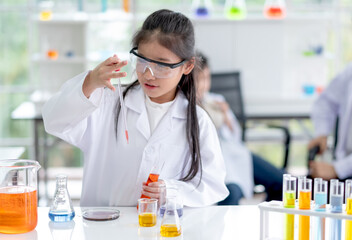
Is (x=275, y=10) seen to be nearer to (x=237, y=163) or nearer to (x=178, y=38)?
(x=237, y=163)

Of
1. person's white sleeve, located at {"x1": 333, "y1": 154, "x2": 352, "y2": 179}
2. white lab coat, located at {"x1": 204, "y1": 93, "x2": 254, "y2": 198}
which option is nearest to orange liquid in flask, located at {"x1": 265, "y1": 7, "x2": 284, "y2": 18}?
white lab coat, located at {"x1": 204, "y1": 93, "x2": 254, "y2": 198}

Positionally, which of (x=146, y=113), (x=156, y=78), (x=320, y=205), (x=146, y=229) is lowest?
(x=146, y=229)

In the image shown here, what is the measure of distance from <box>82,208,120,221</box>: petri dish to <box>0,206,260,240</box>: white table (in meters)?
0.02

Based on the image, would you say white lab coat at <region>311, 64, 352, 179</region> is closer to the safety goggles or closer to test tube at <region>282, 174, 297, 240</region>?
the safety goggles

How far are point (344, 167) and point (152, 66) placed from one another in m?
1.46

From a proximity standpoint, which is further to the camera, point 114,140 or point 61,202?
point 114,140

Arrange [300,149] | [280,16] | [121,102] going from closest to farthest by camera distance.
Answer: [121,102] < [280,16] < [300,149]

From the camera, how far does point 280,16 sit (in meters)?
4.83

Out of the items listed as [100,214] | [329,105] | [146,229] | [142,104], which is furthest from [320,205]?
[329,105]

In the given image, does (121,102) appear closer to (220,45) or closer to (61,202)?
(61,202)

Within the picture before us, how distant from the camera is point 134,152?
1.91 metres

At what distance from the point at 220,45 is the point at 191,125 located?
312 cm

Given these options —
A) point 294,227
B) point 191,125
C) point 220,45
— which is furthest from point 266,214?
point 220,45

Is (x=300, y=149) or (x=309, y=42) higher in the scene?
(x=309, y=42)
